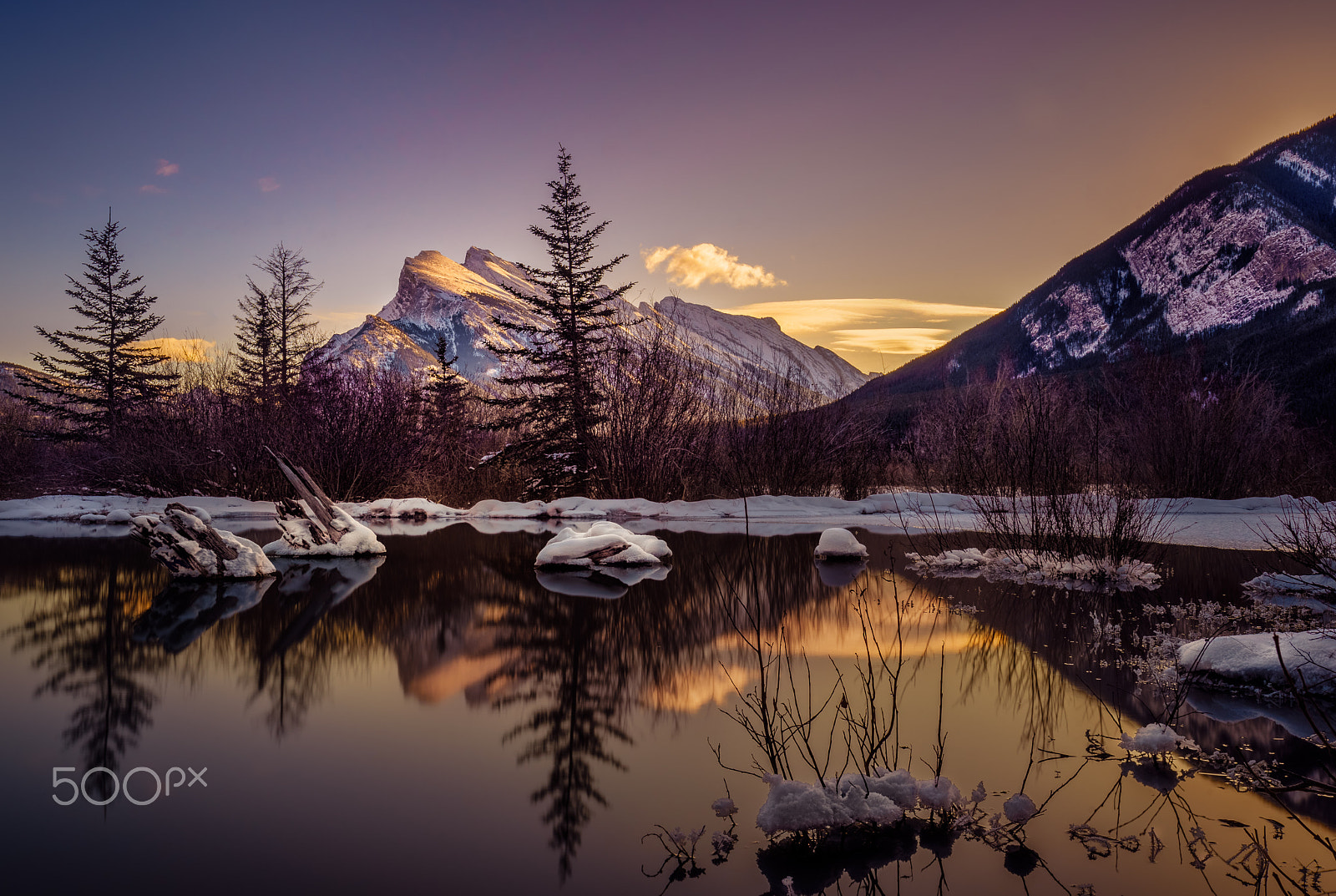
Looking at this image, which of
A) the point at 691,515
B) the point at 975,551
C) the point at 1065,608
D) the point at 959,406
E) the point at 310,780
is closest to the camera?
the point at 310,780

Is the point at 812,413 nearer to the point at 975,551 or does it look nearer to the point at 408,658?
the point at 975,551

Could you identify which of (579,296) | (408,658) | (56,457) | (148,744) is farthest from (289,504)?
(56,457)

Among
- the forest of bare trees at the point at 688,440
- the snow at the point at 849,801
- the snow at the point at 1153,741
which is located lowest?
the snow at the point at 1153,741

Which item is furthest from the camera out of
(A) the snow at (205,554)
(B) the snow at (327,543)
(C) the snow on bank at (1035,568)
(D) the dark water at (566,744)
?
(B) the snow at (327,543)

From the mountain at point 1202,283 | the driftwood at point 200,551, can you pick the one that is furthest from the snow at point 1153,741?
the mountain at point 1202,283

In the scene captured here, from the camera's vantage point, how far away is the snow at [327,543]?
31.4 ft

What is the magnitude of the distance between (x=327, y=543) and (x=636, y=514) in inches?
263

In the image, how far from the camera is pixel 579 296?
19.7 metres

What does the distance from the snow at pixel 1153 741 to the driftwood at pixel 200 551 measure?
26.5 feet

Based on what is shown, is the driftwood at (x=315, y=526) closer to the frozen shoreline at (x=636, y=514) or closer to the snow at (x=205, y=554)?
the snow at (x=205, y=554)

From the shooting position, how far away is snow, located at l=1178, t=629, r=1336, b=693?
11.4 ft

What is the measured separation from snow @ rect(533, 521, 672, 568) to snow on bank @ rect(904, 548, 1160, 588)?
3.28 meters

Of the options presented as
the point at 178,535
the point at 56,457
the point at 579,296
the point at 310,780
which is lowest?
the point at 310,780

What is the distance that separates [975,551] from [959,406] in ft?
57.4
